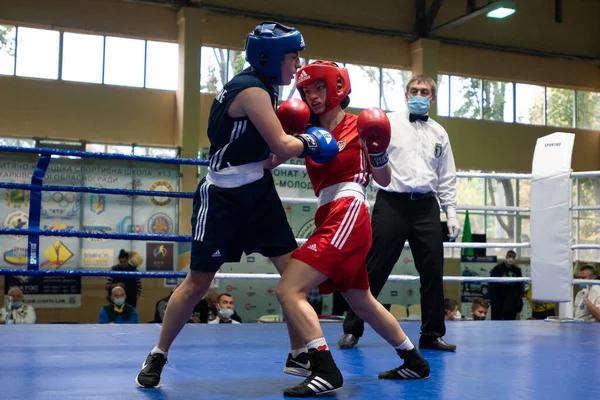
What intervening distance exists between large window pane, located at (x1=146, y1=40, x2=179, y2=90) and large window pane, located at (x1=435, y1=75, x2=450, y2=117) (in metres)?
4.58

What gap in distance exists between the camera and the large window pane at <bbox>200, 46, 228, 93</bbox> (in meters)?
11.2

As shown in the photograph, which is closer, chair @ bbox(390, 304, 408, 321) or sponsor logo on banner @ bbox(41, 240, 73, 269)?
sponsor logo on banner @ bbox(41, 240, 73, 269)

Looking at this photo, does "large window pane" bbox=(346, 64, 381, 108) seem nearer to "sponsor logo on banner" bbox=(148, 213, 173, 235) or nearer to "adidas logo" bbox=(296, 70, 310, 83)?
"sponsor logo on banner" bbox=(148, 213, 173, 235)

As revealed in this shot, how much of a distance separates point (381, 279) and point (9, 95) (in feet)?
27.8

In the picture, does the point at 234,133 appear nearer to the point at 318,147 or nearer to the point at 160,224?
the point at 318,147

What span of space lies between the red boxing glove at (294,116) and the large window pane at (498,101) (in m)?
11.3

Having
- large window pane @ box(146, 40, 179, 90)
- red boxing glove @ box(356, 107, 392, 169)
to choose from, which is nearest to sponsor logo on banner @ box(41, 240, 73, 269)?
large window pane @ box(146, 40, 179, 90)

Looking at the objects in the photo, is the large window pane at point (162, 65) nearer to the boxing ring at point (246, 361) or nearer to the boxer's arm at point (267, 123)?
the boxing ring at point (246, 361)

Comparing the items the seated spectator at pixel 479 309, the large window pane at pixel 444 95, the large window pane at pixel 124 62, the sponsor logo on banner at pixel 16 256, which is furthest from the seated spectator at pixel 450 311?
the large window pane at pixel 124 62

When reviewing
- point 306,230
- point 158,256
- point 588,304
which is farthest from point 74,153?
point 158,256

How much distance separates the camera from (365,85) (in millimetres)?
12234

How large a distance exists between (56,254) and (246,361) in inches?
290

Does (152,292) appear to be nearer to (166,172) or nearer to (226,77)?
(166,172)

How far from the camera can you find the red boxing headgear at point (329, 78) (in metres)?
2.43
